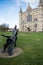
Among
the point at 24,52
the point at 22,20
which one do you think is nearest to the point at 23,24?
the point at 22,20

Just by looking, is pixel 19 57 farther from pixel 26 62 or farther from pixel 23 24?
pixel 23 24

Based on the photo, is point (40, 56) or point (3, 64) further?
point (40, 56)

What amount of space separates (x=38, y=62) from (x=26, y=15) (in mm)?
54378

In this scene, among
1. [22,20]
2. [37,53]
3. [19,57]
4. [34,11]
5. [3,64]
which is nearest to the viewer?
[3,64]

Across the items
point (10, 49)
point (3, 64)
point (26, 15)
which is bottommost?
point (3, 64)

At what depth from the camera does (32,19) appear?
59.6 meters

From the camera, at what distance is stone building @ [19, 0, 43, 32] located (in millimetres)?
55688

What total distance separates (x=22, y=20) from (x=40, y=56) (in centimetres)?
5359

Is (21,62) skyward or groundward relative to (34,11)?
groundward

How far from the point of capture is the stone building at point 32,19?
183ft

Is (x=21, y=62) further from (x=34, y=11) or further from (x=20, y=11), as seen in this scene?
(x=20, y=11)

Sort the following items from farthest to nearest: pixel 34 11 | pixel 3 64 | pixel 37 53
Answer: pixel 34 11
pixel 37 53
pixel 3 64

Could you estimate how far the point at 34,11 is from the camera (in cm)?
5941

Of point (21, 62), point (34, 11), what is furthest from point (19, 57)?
point (34, 11)
